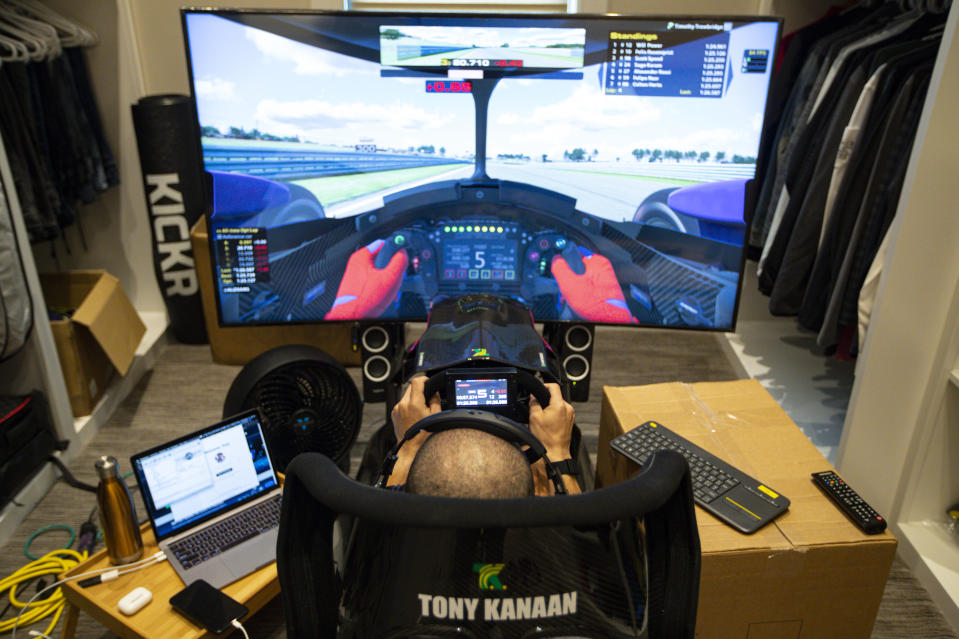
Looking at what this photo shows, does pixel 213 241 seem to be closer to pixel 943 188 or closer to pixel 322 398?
pixel 322 398

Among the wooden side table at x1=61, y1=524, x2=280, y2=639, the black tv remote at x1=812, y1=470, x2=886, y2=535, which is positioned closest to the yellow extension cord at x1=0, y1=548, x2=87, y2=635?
the wooden side table at x1=61, y1=524, x2=280, y2=639

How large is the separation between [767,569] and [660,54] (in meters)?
1.40

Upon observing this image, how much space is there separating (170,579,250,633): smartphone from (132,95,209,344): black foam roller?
1909 millimetres

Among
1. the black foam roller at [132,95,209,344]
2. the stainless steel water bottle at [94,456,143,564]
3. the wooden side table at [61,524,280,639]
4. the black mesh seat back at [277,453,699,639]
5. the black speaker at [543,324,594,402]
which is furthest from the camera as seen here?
the black foam roller at [132,95,209,344]

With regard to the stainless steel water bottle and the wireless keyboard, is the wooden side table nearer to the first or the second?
the stainless steel water bottle

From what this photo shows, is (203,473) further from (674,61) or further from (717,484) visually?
(674,61)

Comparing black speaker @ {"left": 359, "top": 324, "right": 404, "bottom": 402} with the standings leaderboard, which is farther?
black speaker @ {"left": 359, "top": 324, "right": 404, "bottom": 402}

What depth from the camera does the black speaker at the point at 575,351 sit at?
248cm

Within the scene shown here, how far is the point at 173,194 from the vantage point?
3385 mm

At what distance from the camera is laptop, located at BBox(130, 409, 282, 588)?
1.90 meters

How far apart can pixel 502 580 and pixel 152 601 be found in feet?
4.45

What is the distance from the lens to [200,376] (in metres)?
3.40

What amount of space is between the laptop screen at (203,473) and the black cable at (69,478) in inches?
33.5

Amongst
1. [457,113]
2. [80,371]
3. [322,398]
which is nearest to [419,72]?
[457,113]
